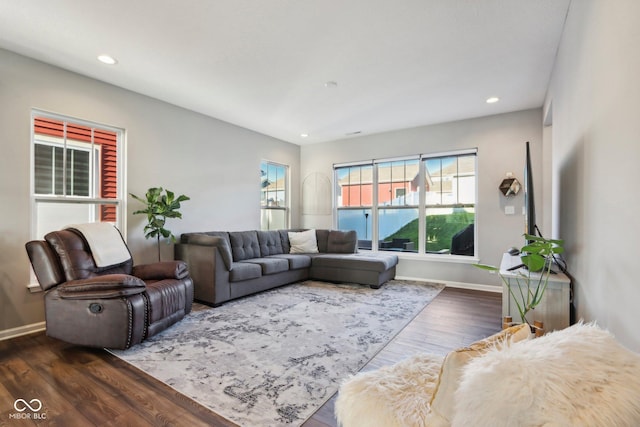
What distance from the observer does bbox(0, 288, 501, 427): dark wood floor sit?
1642 mm

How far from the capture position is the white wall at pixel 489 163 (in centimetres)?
441

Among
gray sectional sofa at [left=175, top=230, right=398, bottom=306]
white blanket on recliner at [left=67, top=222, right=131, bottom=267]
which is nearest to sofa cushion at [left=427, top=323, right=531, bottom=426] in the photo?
white blanket on recliner at [left=67, top=222, right=131, bottom=267]

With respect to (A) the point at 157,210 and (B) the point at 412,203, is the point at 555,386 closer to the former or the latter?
(A) the point at 157,210

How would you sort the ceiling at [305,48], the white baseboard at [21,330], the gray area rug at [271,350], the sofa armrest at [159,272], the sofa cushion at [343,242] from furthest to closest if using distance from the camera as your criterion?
1. the sofa cushion at [343,242]
2. the sofa armrest at [159,272]
3. the white baseboard at [21,330]
4. the ceiling at [305,48]
5. the gray area rug at [271,350]

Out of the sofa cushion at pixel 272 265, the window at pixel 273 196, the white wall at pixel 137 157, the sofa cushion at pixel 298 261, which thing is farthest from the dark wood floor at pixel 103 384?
the window at pixel 273 196

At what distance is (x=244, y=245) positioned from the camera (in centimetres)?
472

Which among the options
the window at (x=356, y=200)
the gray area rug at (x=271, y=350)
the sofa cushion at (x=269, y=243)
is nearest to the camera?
the gray area rug at (x=271, y=350)

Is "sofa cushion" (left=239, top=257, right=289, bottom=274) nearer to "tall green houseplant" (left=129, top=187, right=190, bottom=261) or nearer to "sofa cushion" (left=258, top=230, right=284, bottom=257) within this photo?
"sofa cushion" (left=258, top=230, right=284, bottom=257)

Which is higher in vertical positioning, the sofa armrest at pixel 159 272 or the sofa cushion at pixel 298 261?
the sofa armrest at pixel 159 272

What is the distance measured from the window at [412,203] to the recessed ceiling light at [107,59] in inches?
160

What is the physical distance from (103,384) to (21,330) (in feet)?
5.64

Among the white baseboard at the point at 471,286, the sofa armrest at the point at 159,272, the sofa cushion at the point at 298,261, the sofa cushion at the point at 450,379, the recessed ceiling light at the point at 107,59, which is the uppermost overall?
the recessed ceiling light at the point at 107,59
